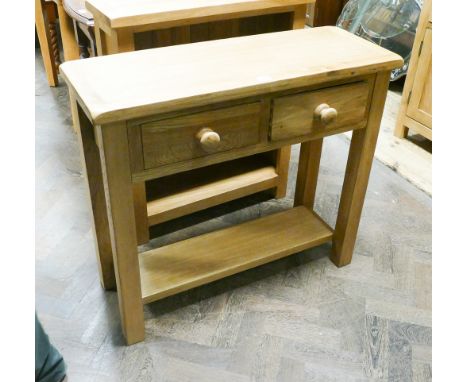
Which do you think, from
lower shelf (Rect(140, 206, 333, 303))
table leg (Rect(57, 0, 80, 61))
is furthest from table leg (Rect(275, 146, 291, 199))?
table leg (Rect(57, 0, 80, 61))

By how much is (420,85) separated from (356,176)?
1066 mm

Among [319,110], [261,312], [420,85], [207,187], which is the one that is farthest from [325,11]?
[261,312]

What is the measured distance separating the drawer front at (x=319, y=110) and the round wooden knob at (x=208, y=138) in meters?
0.17

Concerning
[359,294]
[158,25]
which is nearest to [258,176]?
[359,294]

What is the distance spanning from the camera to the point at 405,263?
168cm

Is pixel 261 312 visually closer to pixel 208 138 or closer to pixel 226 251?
pixel 226 251

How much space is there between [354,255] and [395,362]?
44 centimetres

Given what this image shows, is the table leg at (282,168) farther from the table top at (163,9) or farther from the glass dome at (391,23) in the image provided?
the glass dome at (391,23)

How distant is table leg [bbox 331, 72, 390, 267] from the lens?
51.3 inches

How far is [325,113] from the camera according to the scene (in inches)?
46.9

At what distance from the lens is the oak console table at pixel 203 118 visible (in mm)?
1026

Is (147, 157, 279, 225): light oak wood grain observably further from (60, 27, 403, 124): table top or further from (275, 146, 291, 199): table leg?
(60, 27, 403, 124): table top


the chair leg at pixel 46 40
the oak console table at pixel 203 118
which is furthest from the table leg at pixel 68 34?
the oak console table at pixel 203 118

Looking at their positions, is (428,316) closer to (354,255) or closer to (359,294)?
(359,294)
